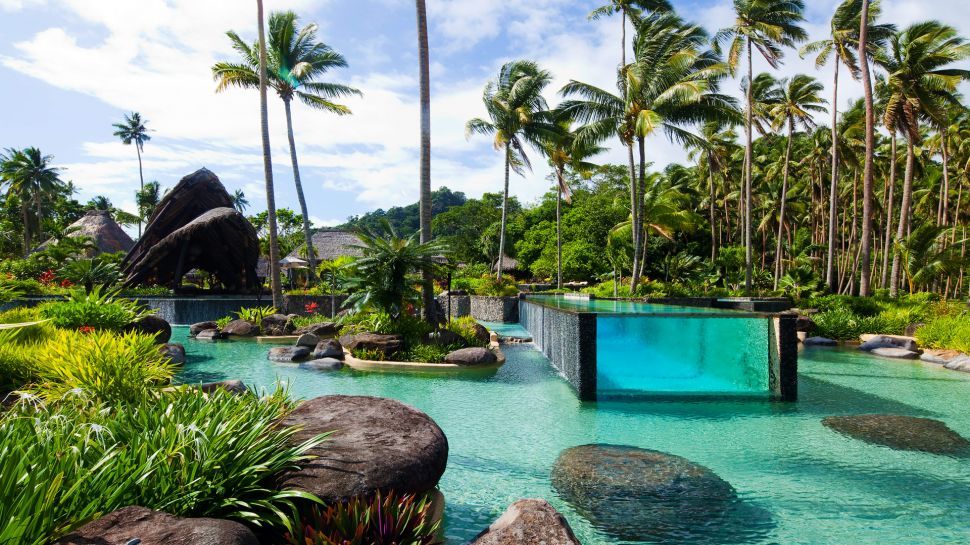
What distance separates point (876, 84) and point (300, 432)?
104 feet

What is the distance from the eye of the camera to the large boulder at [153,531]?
245 centimetres

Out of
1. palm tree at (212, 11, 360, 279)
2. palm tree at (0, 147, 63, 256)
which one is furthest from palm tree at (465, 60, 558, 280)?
palm tree at (0, 147, 63, 256)

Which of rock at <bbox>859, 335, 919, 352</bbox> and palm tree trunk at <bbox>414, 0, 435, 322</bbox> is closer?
palm tree trunk at <bbox>414, 0, 435, 322</bbox>

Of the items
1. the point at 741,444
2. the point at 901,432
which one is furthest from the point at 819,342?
the point at 741,444

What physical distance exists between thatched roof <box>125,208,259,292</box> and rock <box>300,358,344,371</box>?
643 inches

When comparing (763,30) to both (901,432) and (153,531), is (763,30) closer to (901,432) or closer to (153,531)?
(901,432)

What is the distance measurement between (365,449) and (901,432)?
23.4ft

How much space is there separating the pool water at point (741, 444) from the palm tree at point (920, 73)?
15.1 metres

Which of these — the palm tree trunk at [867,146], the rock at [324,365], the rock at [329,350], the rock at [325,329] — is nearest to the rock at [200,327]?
the rock at [325,329]

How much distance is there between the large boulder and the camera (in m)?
2.45

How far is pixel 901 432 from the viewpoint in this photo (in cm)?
710

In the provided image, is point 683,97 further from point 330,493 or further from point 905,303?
point 330,493

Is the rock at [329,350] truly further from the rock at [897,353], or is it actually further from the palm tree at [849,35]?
the palm tree at [849,35]

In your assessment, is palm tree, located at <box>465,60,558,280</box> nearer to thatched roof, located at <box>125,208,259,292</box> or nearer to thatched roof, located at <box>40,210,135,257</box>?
thatched roof, located at <box>125,208,259,292</box>
